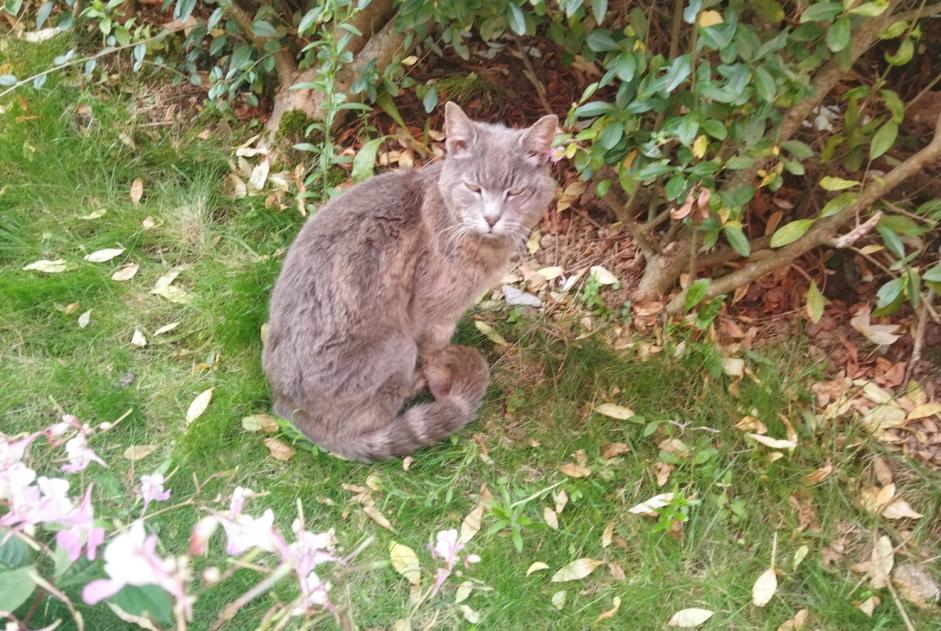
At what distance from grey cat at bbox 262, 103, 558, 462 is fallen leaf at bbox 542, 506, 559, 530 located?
0.45 meters

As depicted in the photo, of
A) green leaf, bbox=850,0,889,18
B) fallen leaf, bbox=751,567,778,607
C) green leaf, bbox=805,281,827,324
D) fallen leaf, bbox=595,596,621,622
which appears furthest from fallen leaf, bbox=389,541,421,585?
green leaf, bbox=850,0,889,18

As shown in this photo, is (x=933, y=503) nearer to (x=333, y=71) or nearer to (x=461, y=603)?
(x=461, y=603)

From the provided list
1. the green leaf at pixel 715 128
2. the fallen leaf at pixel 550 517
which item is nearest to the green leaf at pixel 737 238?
the green leaf at pixel 715 128

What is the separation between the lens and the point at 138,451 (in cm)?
284

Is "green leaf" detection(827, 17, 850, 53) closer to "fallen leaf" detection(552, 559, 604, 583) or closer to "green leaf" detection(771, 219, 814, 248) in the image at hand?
"green leaf" detection(771, 219, 814, 248)

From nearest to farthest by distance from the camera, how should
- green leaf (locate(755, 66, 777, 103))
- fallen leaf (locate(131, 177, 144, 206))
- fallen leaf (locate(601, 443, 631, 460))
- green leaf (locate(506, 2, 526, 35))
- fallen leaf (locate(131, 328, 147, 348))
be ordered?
green leaf (locate(755, 66, 777, 103)), green leaf (locate(506, 2, 526, 35)), fallen leaf (locate(601, 443, 631, 460)), fallen leaf (locate(131, 328, 147, 348)), fallen leaf (locate(131, 177, 144, 206))

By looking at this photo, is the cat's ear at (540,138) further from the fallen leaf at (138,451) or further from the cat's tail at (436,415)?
the fallen leaf at (138,451)

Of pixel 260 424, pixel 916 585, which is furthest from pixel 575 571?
pixel 260 424

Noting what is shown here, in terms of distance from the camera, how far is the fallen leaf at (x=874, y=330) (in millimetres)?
3227

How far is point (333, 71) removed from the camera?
3295 millimetres

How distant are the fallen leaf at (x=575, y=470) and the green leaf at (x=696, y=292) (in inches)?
32.6

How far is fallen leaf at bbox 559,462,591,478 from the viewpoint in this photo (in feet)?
9.57

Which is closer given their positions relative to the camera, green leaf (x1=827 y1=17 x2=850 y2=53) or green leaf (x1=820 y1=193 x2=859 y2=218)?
green leaf (x1=827 y1=17 x2=850 y2=53)

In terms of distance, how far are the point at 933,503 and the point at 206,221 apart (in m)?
3.28
